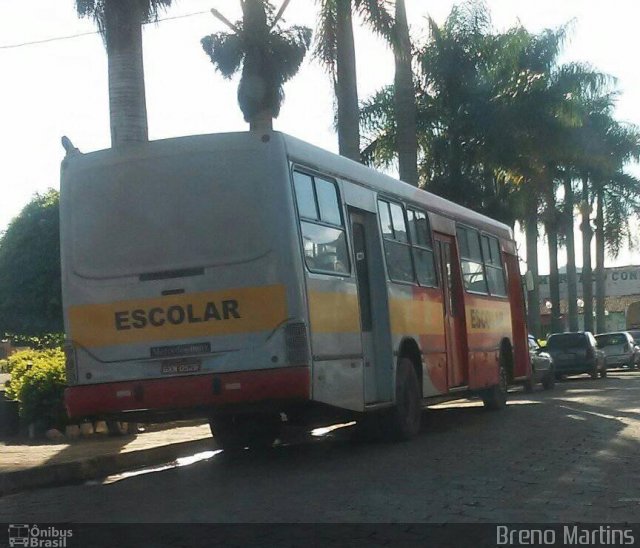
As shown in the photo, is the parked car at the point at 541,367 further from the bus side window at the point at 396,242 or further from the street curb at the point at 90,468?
the street curb at the point at 90,468

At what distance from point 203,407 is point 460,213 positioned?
294 inches

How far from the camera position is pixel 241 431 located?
1420cm

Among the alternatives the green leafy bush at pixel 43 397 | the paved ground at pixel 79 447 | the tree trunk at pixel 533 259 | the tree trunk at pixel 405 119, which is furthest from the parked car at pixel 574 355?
the green leafy bush at pixel 43 397

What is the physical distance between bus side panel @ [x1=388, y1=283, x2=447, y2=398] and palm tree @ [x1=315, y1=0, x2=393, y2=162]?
30.7ft

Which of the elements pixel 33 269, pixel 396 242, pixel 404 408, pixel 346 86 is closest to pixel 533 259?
pixel 33 269

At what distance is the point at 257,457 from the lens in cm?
1338

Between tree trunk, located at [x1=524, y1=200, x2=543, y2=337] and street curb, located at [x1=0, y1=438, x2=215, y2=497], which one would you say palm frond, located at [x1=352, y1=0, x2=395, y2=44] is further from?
tree trunk, located at [x1=524, y1=200, x2=543, y2=337]

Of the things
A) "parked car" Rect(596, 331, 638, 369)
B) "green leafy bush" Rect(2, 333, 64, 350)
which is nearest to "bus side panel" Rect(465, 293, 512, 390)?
"green leafy bush" Rect(2, 333, 64, 350)

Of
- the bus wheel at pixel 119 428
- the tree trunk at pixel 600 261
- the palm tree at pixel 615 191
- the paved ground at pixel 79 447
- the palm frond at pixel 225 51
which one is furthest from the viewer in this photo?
the tree trunk at pixel 600 261

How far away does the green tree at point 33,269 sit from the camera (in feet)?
98.1

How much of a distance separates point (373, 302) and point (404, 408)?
4.68ft

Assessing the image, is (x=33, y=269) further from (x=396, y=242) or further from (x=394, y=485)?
(x=394, y=485)

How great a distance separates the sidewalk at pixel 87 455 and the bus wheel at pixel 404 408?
253 cm

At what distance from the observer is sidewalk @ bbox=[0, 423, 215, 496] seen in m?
11.6
